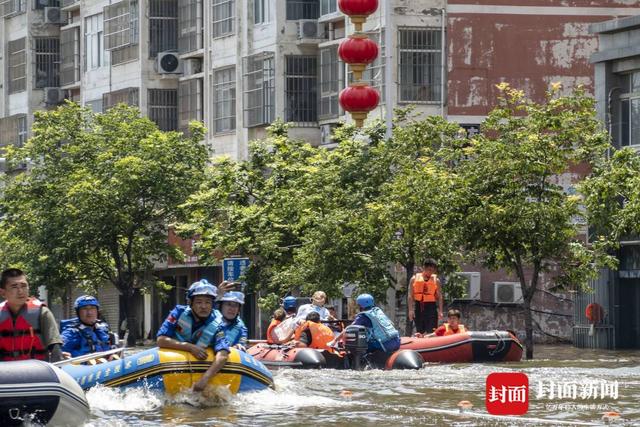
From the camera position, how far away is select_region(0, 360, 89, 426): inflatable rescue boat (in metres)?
16.6

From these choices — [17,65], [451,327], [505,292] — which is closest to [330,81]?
[505,292]

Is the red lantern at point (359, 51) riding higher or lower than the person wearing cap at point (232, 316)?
higher

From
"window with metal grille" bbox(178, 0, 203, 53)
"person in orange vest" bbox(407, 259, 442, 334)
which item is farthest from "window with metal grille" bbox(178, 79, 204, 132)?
"person in orange vest" bbox(407, 259, 442, 334)

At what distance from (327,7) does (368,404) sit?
30.2m

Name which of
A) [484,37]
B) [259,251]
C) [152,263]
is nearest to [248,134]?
[152,263]

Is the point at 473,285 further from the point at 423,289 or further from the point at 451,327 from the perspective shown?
the point at 451,327

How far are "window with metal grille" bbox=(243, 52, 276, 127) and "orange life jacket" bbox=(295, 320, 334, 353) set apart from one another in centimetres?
2149

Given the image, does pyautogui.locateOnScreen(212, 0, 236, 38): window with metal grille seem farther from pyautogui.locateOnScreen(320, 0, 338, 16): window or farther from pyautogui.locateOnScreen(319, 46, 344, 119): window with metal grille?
pyautogui.locateOnScreen(319, 46, 344, 119): window with metal grille

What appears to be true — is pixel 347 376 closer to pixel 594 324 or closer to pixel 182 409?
pixel 182 409

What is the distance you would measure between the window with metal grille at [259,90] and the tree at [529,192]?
54.5 feet

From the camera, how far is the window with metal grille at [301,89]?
5228 centimetres

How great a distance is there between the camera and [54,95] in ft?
217

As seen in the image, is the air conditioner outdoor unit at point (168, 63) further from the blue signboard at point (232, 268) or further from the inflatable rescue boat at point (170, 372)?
the inflatable rescue boat at point (170, 372)

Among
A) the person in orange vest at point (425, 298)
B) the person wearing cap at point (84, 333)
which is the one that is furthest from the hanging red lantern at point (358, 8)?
the person wearing cap at point (84, 333)
